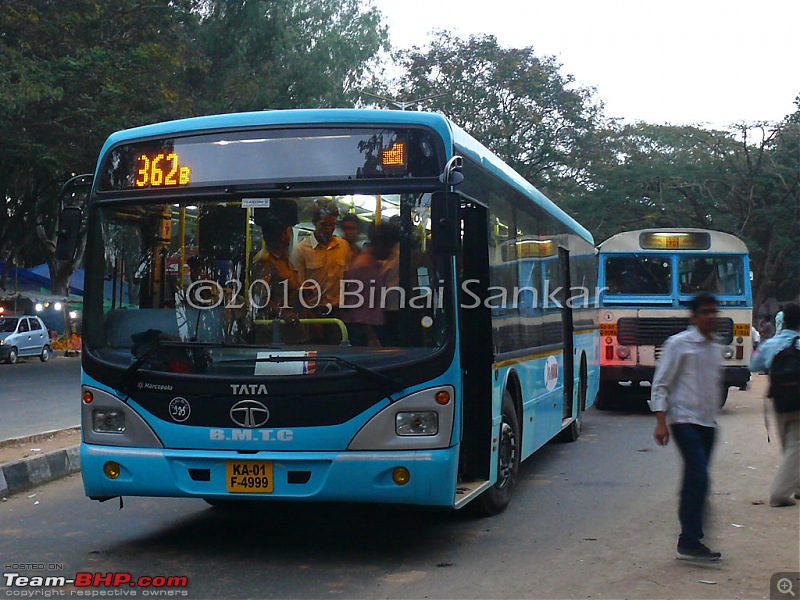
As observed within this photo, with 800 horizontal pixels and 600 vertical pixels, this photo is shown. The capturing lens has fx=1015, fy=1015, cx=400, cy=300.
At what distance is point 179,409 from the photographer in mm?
6395

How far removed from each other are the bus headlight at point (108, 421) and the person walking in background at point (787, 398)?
498cm

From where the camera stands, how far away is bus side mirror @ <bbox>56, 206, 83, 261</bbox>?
6.91 m

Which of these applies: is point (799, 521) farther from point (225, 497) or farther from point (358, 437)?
point (225, 497)

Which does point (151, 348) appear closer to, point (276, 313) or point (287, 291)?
point (276, 313)

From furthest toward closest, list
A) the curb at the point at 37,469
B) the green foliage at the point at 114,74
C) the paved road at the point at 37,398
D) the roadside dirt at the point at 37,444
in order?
1. the green foliage at the point at 114,74
2. the paved road at the point at 37,398
3. the roadside dirt at the point at 37,444
4. the curb at the point at 37,469

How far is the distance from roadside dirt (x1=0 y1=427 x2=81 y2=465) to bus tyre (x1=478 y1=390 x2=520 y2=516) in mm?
4715

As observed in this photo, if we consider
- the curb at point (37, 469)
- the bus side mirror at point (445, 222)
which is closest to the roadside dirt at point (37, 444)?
the curb at point (37, 469)

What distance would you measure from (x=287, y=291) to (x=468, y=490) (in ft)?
5.97

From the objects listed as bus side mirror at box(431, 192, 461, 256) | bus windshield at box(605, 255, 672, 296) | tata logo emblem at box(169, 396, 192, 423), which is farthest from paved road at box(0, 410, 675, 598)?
bus windshield at box(605, 255, 672, 296)

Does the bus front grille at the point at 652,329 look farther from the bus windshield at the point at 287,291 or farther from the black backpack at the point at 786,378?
the bus windshield at the point at 287,291

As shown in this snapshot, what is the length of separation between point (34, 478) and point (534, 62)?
3422 cm

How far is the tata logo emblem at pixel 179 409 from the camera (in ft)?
20.9

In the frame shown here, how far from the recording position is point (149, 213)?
6781mm

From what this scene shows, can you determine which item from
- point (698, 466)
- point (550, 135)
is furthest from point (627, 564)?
point (550, 135)
